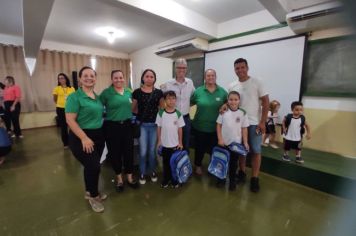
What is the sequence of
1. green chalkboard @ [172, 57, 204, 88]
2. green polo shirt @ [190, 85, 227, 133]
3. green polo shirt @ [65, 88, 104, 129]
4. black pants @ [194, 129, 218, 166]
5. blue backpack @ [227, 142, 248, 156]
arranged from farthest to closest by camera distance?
green chalkboard @ [172, 57, 204, 88], black pants @ [194, 129, 218, 166], green polo shirt @ [190, 85, 227, 133], blue backpack @ [227, 142, 248, 156], green polo shirt @ [65, 88, 104, 129]

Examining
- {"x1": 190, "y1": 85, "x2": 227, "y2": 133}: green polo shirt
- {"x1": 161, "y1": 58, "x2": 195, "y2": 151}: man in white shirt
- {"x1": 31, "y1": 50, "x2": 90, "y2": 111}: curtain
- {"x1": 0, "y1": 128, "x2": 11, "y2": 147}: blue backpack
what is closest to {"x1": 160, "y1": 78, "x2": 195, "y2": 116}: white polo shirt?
{"x1": 161, "y1": 58, "x2": 195, "y2": 151}: man in white shirt

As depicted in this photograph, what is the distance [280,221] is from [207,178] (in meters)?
0.98

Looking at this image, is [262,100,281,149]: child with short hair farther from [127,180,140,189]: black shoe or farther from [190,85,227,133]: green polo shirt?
[127,180,140,189]: black shoe

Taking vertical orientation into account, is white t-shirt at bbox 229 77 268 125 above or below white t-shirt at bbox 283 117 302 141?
above

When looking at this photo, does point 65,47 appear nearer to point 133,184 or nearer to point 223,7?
point 223,7

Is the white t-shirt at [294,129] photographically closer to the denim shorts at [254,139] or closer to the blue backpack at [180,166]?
the denim shorts at [254,139]

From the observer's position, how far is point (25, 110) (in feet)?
16.9

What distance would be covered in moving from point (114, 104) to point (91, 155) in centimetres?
55

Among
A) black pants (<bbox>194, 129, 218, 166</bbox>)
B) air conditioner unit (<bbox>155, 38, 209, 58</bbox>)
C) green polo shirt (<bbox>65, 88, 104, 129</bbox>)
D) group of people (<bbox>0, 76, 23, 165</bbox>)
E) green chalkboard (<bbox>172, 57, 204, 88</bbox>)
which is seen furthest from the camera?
green chalkboard (<bbox>172, 57, 204, 88</bbox>)

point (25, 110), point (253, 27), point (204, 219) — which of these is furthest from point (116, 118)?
point (25, 110)

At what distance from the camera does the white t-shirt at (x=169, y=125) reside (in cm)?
224

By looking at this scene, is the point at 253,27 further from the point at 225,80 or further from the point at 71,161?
the point at 71,161

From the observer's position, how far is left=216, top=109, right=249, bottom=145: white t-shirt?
2197mm

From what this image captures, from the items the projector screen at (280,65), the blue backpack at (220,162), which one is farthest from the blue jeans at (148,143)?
the projector screen at (280,65)
